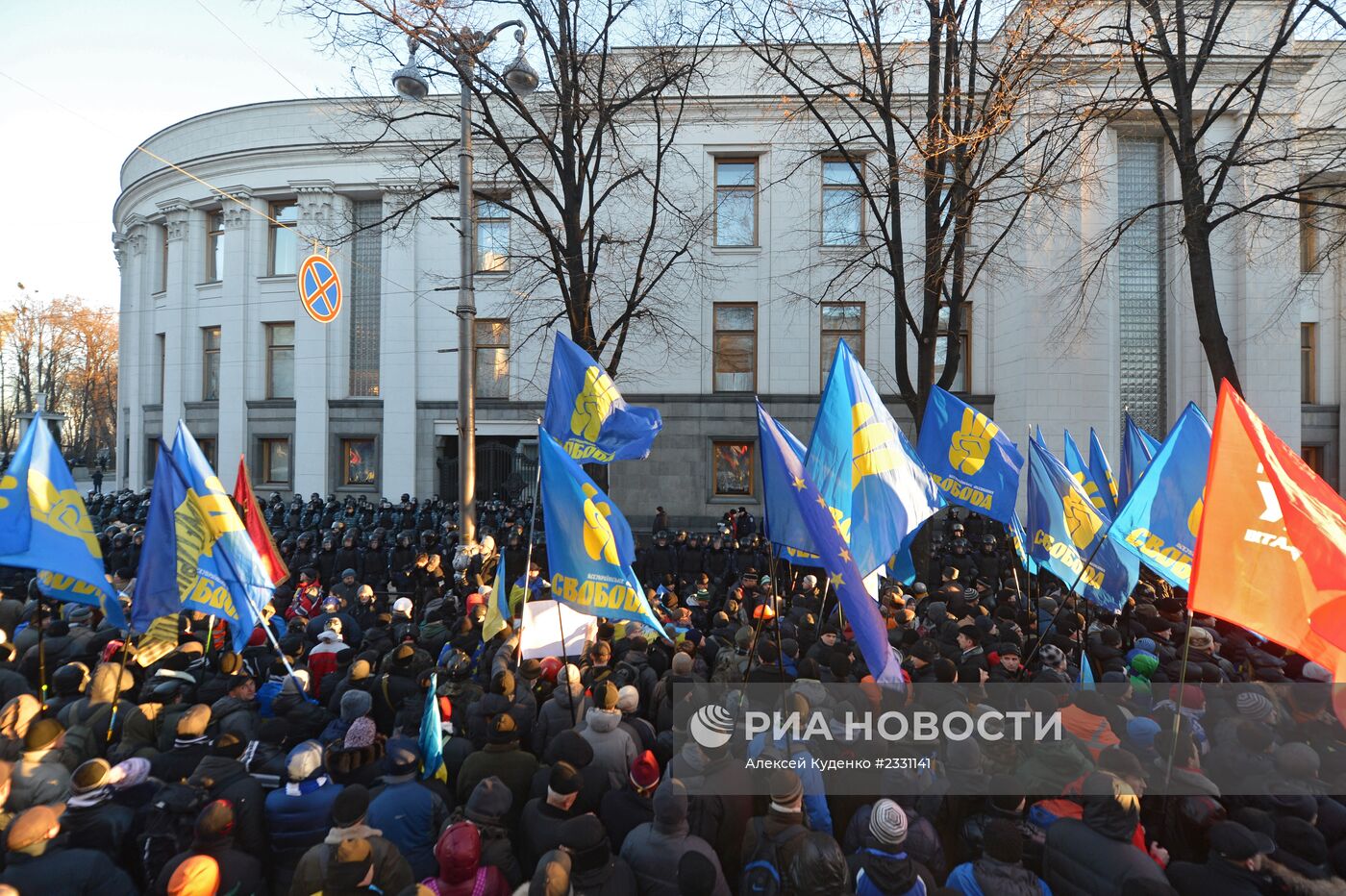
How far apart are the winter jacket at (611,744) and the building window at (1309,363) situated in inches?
924

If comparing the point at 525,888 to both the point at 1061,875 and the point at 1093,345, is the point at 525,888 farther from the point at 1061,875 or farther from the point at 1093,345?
the point at 1093,345

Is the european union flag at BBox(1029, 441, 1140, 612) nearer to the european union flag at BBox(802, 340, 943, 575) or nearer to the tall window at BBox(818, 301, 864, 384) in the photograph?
the european union flag at BBox(802, 340, 943, 575)

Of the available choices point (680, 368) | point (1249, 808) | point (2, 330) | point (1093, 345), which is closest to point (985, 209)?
point (1093, 345)

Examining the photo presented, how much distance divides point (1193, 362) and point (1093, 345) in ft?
8.59

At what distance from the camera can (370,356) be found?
2234 centimetres

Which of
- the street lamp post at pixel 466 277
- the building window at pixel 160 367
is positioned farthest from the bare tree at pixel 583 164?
the building window at pixel 160 367

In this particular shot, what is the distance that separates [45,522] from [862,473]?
664 cm

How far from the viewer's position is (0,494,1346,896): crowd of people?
3.00 m

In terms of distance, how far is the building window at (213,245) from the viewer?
2409cm

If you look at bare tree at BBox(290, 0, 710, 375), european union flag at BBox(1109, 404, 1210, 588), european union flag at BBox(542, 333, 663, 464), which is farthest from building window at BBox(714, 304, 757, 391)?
european union flag at BBox(1109, 404, 1210, 588)

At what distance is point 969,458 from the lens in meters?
7.94

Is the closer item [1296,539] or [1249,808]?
[1249,808]

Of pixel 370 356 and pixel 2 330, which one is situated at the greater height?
pixel 2 330

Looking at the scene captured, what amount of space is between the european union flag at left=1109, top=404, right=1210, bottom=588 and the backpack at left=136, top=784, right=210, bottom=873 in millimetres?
6230
